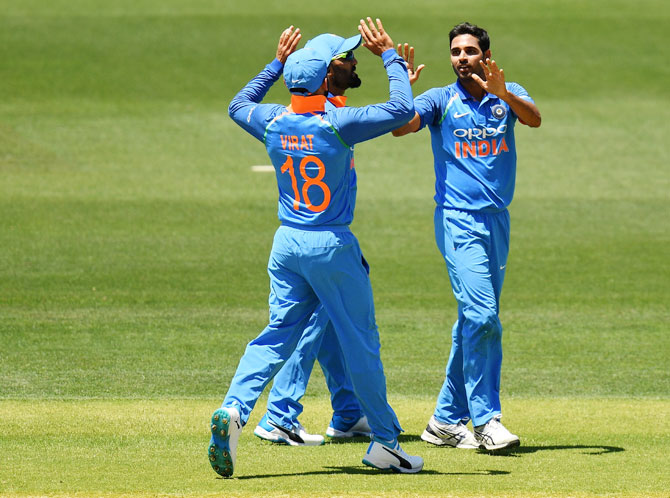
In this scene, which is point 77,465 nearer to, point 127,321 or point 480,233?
point 480,233

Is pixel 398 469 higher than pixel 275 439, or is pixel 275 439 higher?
pixel 398 469

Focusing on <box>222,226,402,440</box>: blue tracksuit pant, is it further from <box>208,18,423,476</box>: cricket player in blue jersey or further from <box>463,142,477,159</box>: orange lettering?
<box>463,142,477,159</box>: orange lettering

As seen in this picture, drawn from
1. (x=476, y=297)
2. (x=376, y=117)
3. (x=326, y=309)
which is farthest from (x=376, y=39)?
(x=476, y=297)

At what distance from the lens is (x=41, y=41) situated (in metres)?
29.2

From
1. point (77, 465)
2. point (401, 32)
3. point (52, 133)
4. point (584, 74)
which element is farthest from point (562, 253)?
point (401, 32)

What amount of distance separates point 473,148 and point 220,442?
2606 millimetres

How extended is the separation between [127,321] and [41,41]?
64.2ft

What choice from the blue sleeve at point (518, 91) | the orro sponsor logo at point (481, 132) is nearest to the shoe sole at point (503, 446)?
the orro sponsor logo at point (481, 132)

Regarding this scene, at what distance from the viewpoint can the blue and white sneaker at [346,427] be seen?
7.67 m

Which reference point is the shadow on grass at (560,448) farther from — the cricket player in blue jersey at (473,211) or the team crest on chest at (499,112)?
the team crest on chest at (499,112)

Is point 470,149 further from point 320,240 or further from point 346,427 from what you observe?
point 346,427

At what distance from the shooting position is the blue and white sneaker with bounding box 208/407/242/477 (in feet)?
19.4

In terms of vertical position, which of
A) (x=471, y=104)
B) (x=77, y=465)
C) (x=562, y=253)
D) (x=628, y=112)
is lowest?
(x=77, y=465)

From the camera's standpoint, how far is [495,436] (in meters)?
7.03
